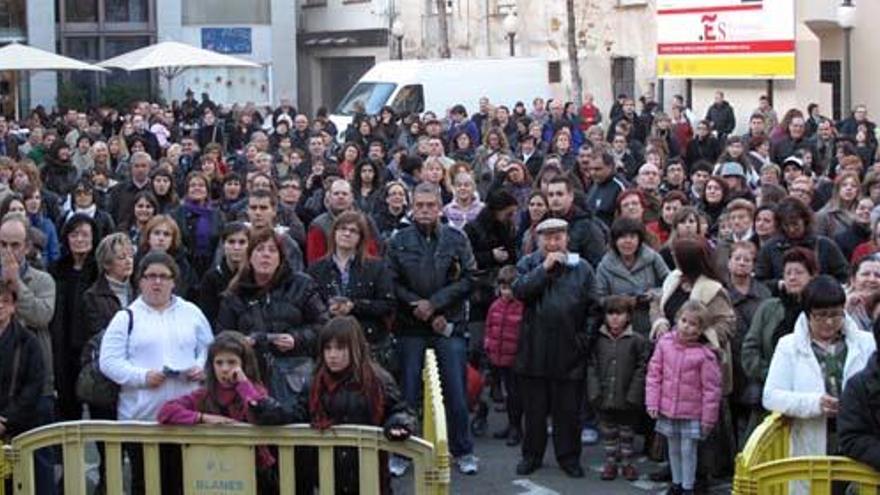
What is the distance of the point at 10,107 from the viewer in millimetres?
41312

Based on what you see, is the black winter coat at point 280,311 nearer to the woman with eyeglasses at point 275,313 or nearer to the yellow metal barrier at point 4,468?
the woman with eyeglasses at point 275,313

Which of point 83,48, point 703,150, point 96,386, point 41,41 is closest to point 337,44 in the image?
point 83,48

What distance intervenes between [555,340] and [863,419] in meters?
3.95

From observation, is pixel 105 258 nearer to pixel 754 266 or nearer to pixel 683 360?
pixel 683 360

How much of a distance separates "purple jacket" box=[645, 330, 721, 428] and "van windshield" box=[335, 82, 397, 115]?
2196cm

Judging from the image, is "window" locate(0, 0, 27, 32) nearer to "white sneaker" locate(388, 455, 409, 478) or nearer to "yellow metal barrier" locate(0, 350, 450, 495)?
"white sneaker" locate(388, 455, 409, 478)

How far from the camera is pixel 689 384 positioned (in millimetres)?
9445

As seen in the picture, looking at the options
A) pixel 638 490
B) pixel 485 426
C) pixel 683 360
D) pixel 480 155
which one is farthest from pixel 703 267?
pixel 480 155

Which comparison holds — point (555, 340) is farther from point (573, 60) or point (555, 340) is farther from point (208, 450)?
point (573, 60)

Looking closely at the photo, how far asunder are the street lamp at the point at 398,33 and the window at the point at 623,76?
23.6 ft

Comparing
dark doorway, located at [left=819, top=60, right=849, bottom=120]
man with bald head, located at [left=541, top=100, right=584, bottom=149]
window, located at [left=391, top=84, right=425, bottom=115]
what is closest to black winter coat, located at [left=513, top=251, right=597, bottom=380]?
man with bald head, located at [left=541, top=100, right=584, bottom=149]

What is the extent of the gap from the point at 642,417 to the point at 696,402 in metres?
1.12

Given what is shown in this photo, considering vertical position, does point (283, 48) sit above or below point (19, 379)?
above

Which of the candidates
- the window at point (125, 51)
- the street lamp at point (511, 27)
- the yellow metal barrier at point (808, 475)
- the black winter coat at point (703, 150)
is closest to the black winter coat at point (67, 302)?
the yellow metal barrier at point (808, 475)
